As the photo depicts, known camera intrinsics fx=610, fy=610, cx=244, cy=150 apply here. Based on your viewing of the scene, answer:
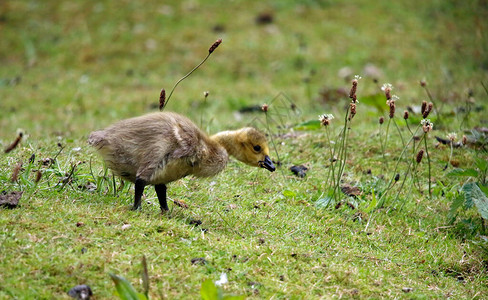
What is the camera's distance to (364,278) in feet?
15.6

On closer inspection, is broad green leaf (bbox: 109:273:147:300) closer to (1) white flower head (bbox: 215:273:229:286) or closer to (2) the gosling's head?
(1) white flower head (bbox: 215:273:229:286)

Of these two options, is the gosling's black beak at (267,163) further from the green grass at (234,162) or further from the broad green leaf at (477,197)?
the broad green leaf at (477,197)

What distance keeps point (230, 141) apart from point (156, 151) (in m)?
1.06

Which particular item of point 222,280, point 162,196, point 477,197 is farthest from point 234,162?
point 222,280

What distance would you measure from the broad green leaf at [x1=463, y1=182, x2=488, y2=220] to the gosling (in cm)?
226

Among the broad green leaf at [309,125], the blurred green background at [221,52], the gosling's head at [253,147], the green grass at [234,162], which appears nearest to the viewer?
the green grass at [234,162]

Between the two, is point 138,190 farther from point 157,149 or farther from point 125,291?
point 125,291

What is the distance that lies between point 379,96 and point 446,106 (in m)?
1.78

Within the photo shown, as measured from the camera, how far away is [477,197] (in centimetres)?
555

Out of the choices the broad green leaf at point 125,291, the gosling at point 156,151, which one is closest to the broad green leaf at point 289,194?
the gosling at point 156,151

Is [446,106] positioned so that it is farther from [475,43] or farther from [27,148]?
[27,148]

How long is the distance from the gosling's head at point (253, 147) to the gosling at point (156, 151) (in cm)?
39

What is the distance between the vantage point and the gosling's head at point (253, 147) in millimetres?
5832

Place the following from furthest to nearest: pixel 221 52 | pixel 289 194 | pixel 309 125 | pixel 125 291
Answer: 1. pixel 221 52
2. pixel 309 125
3. pixel 289 194
4. pixel 125 291
